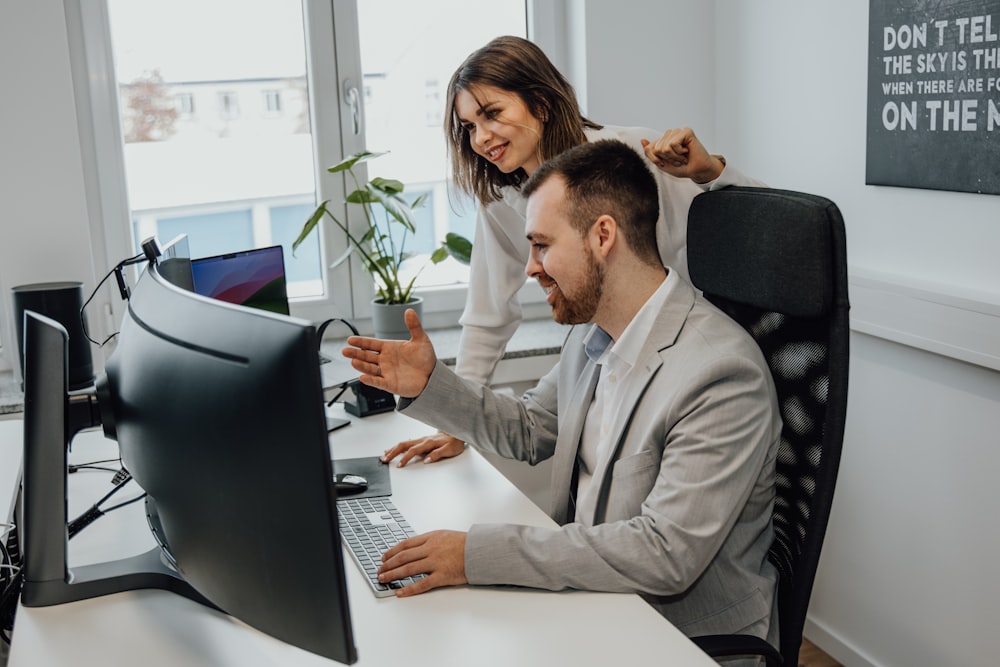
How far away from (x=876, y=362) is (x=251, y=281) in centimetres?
141

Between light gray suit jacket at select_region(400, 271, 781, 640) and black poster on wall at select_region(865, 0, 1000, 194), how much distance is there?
31.3 inches

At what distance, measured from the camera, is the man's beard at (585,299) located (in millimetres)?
1509

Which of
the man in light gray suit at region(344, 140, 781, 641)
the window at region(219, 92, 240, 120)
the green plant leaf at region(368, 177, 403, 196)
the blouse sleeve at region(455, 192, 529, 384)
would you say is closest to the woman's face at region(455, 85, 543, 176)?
the blouse sleeve at region(455, 192, 529, 384)

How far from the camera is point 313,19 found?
2771mm

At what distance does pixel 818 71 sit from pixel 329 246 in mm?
1418

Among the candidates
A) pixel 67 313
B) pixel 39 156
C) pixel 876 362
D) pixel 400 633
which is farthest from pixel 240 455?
pixel 39 156

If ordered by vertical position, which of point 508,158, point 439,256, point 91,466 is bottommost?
point 91,466

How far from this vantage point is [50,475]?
128 cm

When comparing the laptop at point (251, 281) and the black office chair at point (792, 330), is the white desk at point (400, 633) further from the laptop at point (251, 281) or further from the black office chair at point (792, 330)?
the laptop at point (251, 281)

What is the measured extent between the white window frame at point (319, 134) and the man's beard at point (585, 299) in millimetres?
1488

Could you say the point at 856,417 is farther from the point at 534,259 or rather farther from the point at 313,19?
the point at 313,19

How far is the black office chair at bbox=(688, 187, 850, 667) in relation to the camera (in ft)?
4.30

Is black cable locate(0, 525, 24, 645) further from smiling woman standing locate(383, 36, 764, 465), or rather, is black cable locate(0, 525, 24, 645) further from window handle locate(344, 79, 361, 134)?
window handle locate(344, 79, 361, 134)

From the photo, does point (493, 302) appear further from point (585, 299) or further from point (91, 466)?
point (91, 466)
